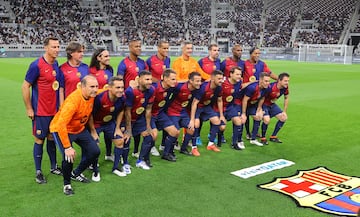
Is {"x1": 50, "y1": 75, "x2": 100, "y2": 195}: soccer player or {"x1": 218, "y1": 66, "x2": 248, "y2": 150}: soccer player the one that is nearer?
{"x1": 50, "y1": 75, "x2": 100, "y2": 195}: soccer player

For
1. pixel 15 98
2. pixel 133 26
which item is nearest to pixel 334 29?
pixel 133 26

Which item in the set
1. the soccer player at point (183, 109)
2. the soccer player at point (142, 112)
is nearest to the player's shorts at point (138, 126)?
the soccer player at point (142, 112)

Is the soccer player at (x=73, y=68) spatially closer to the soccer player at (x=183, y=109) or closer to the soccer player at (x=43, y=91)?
the soccer player at (x=43, y=91)

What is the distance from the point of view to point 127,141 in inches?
249

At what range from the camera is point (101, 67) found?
6.89m

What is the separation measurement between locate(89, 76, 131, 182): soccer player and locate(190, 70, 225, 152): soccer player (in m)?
1.63

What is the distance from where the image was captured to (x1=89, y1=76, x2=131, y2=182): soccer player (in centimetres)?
571

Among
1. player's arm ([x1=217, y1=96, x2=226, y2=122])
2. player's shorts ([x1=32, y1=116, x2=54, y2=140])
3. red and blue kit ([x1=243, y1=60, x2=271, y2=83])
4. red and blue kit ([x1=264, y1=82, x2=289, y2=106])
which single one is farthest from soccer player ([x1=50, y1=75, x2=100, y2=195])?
red and blue kit ([x1=243, y1=60, x2=271, y2=83])

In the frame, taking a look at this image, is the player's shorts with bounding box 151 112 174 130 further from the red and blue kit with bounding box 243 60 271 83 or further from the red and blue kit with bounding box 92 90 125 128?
the red and blue kit with bounding box 243 60 271 83

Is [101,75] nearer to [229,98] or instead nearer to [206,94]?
[206,94]

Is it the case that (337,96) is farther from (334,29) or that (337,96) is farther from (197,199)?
(334,29)

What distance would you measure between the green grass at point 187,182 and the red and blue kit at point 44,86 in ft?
3.66

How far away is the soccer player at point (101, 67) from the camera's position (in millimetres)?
6727

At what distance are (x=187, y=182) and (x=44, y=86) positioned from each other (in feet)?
8.38
